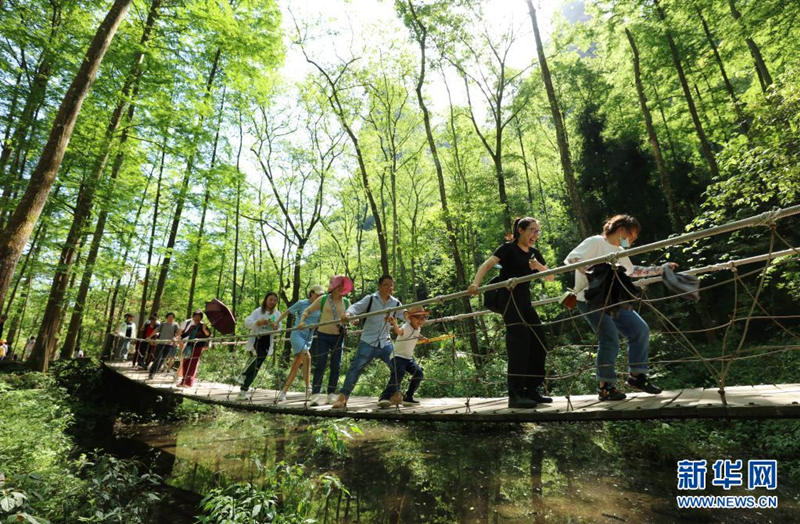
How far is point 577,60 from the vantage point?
17578mm

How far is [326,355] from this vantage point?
198 inches

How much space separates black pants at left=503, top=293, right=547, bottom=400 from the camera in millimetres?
3164

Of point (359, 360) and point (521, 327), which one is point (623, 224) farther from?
point (359, 360)

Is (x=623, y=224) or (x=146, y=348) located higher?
(x=623, y=224)

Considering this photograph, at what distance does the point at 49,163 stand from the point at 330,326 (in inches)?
147

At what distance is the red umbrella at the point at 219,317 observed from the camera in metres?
7.01

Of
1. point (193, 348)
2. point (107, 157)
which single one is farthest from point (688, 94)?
point (107, 157)

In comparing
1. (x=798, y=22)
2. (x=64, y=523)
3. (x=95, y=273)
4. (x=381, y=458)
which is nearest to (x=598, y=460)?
(x=381, y=458)

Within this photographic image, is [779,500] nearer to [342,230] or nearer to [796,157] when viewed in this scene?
[796,157]

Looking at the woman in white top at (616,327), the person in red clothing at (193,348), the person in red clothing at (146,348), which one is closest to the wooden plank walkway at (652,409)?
the woman in white top at (616,327)

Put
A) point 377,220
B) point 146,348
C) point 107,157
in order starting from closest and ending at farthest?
point 107,157
point 146,348
point 377,220

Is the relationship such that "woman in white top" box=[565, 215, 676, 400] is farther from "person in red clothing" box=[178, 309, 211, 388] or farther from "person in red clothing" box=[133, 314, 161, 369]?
"person in red clothing" box=[133, 314, 161, 369]

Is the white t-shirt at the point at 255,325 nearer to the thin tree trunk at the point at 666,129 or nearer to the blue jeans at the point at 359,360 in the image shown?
the blue jeans at the point at 359,360

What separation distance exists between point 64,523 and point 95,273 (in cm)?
793
